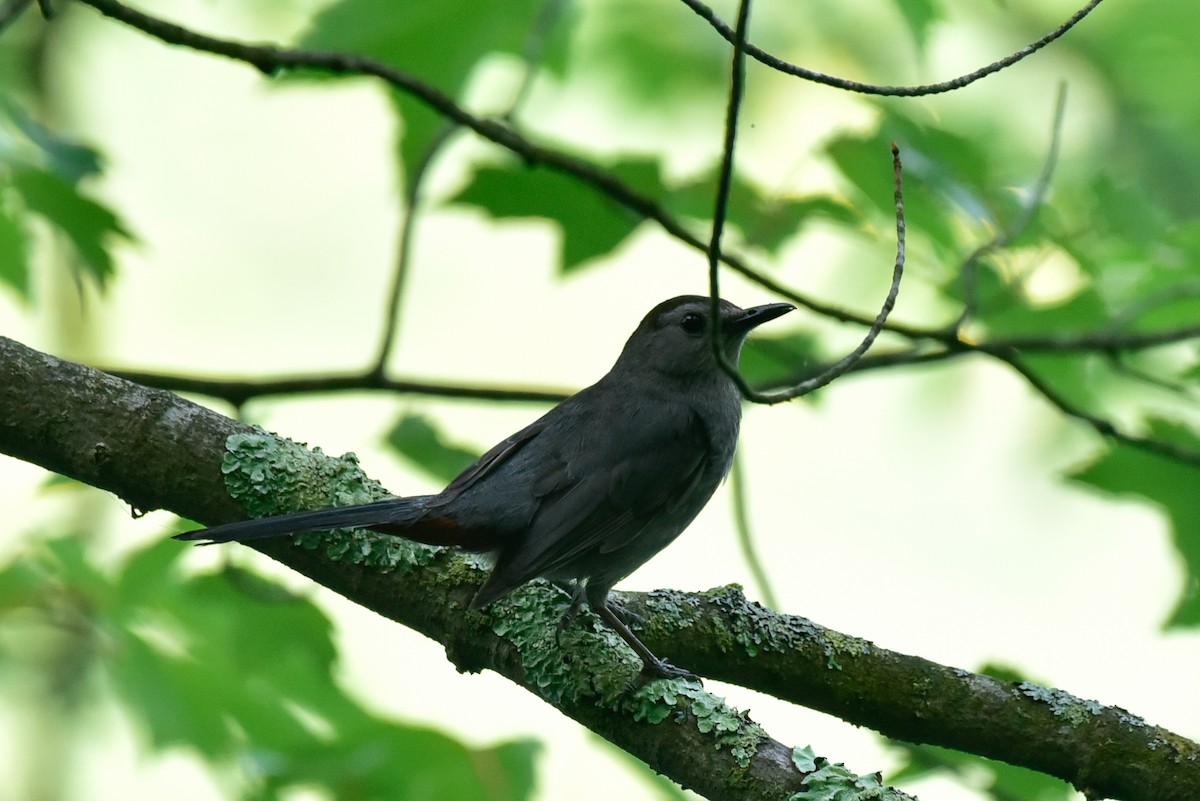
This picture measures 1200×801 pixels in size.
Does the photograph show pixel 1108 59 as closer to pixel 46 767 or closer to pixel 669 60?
pixel 669 60

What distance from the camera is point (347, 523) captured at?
317cm

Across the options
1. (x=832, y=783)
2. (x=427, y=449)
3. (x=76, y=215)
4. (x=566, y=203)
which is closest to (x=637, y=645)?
(x=832, y=783)

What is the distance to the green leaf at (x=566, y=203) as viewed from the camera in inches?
165

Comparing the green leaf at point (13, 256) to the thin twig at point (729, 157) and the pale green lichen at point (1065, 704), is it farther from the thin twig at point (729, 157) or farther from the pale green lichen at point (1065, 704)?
the pale green lichen at point (1065, 704)

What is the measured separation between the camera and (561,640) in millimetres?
3180

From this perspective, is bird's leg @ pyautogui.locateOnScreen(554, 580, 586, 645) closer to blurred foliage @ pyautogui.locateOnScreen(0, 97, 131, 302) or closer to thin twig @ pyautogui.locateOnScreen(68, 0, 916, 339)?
thin twig @ pyautogui.locateOnScreen(68, 0, 916, 339)

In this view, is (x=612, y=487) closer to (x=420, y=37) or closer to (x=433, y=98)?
(x=433, y=98)

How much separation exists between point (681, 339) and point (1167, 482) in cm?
175

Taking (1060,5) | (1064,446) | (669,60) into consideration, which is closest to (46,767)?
(669,60)

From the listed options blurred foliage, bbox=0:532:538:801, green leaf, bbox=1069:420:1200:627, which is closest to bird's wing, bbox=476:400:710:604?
blurred foliage, bbox=0:532:538:801

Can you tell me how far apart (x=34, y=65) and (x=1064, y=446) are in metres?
6.69

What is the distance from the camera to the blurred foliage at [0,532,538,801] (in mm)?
3793

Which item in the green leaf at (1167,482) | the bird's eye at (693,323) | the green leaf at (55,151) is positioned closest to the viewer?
the green leaf at (55,151)

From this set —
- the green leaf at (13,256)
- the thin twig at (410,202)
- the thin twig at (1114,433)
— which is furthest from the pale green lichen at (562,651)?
the green leaf at (13,256)
